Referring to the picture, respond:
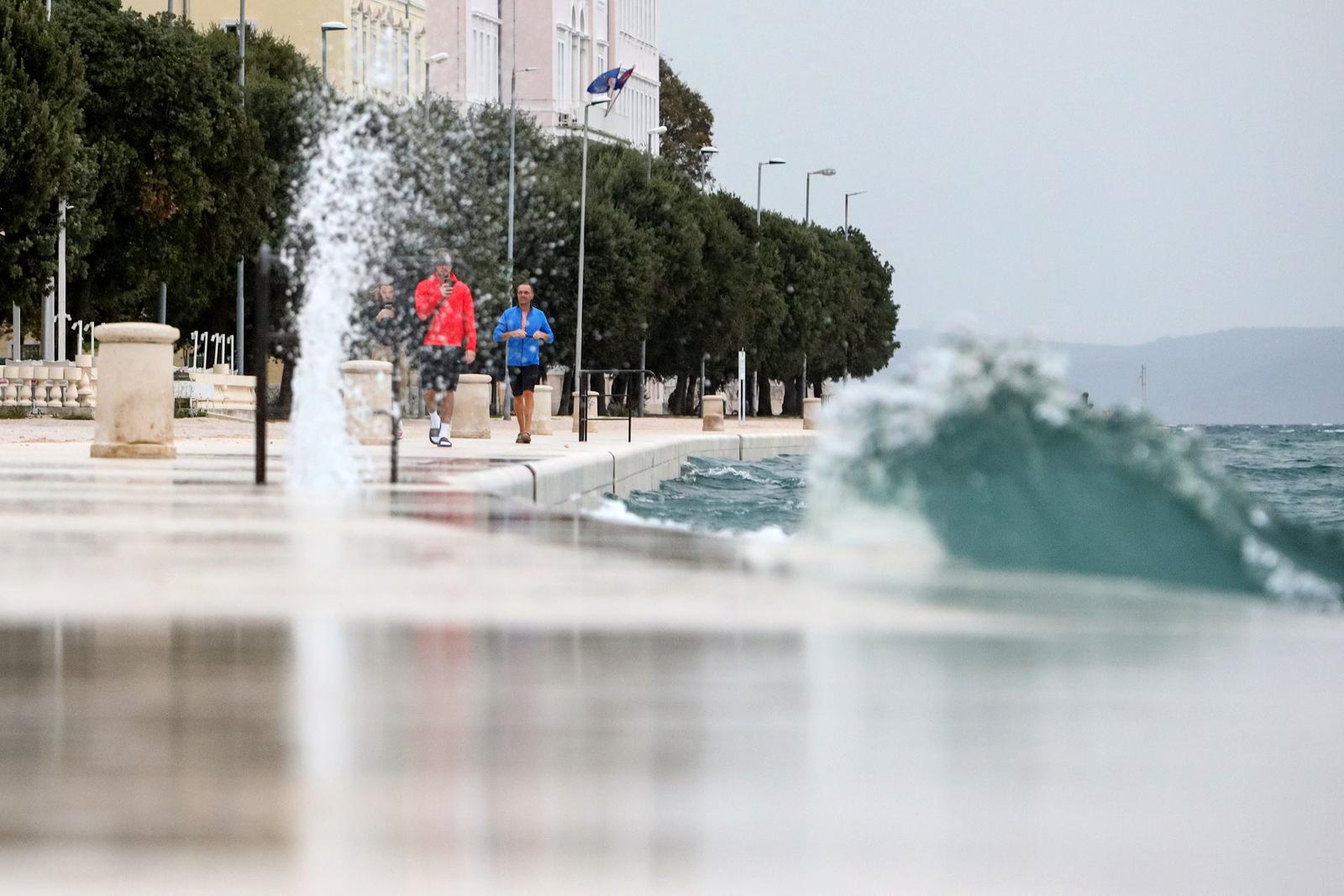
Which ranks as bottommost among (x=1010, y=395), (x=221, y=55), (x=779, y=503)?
(x=779, y=503)

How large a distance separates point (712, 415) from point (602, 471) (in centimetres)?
3209

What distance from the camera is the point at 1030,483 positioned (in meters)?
10.4

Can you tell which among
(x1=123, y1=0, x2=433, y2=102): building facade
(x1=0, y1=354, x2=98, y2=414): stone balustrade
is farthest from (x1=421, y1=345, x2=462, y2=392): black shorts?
Answer: (x1=123, y1=0, x2=433, y2=102): building facade

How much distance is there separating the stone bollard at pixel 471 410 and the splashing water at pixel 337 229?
1920mm

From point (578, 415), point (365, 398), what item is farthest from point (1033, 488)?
point (578, 415)

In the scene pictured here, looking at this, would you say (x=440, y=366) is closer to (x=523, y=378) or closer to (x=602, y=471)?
(x=523, y=378)

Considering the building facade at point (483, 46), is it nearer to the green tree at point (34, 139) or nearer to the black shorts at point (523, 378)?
the green tree at point (34, 139)

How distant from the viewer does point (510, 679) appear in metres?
6.42

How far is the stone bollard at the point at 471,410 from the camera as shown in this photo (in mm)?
33188

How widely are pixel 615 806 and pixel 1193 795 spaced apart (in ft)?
3.83

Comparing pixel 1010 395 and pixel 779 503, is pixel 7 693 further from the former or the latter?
pixel 779 503

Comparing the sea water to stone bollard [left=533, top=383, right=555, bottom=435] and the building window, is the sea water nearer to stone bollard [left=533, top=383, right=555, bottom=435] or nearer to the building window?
stone bollard [left=533, top=383, right=555, bottom=435]

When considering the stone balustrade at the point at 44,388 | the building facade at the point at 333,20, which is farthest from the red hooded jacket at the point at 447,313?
the building facade at the point at 333,20

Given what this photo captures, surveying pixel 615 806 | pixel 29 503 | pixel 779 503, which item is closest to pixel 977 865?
pixel 615 806
